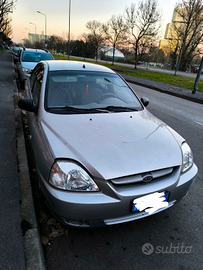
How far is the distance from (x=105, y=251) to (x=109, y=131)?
47.3 inches

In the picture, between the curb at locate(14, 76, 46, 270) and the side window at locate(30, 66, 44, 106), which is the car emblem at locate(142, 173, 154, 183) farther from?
the side window at locate(30, 66, 44, 106)

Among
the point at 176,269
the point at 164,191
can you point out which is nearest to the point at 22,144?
the point at 164,191

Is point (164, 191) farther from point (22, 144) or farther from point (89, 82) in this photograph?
point (22, 144)

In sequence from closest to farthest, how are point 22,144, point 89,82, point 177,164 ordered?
point 177,164 < point 89,82 < point 22,144

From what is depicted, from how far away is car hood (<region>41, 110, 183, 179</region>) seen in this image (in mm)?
1724

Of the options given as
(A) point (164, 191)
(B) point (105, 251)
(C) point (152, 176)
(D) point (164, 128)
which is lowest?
(B) point (105, 251)

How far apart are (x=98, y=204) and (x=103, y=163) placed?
1.12ft

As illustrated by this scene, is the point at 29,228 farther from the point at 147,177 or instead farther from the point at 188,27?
the point at 188,27

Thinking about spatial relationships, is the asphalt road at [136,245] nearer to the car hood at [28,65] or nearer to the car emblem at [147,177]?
the car emblem at [147,177]

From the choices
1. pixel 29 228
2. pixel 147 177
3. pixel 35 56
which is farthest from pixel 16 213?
pixel 35 56

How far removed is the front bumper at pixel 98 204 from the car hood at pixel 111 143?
0.15 m

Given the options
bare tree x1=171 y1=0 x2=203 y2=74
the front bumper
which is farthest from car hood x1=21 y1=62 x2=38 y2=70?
bare tree x1=171 y1=0 x2=203 y2=74

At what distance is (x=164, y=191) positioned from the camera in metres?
1.80

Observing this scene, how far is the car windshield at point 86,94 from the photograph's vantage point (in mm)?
2643
